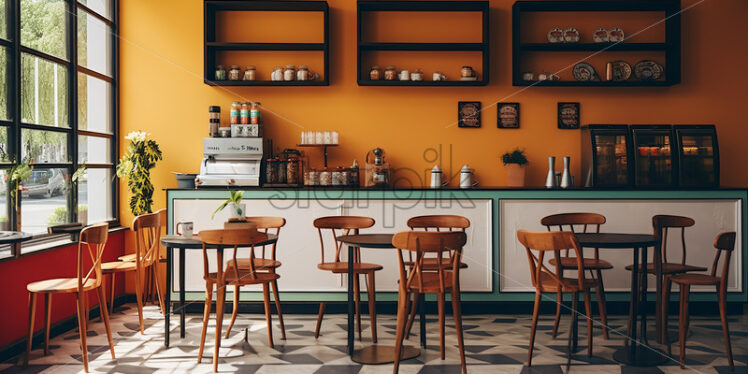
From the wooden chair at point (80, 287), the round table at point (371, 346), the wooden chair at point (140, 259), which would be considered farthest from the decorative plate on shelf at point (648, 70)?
the wooden chair at point (80, 287)

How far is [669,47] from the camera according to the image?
18.3 feet

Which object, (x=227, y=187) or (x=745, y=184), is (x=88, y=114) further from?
(x=745, y=184)

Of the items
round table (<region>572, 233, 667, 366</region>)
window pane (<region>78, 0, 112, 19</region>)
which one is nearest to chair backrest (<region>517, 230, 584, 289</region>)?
round table (<region>572, 233, 667, 366</region>)

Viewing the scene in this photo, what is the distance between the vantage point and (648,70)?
566 cm

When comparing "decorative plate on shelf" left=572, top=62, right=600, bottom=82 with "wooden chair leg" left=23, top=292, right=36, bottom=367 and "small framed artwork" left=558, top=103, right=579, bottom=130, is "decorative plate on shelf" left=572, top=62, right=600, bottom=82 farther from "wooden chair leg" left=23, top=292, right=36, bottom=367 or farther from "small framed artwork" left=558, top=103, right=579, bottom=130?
"wooden chair leg" left=23, top=292, right=36, bottom=367

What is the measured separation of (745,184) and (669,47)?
5.12ft

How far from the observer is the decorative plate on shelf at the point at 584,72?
5.66 meters

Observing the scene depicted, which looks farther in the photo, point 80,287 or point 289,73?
point 289,73

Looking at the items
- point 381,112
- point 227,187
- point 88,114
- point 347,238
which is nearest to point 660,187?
point 381,112

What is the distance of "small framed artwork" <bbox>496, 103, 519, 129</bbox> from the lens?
5707 mm

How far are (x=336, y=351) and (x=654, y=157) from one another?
3.48 metres

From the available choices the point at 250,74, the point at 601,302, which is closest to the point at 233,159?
the point at 250,74

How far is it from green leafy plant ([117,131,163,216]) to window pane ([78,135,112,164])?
222 mm

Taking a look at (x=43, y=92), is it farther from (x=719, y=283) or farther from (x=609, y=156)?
(x=719, y=283)
